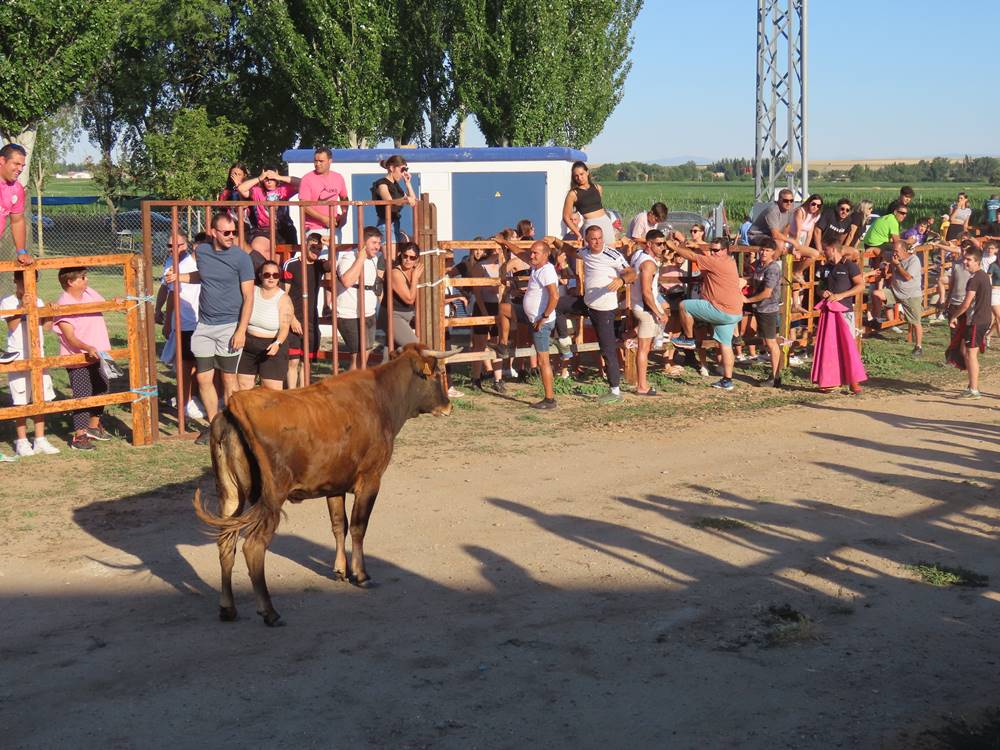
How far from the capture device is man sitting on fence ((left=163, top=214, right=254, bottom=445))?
10.9 meters

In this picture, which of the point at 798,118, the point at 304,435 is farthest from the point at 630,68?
the point at 304,435

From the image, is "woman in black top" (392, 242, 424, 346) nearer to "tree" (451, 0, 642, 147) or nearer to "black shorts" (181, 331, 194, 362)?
"black shorts" (181, 331, 194, 362)

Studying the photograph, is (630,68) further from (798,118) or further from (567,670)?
(567,670)

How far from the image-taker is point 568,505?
9.60 metres

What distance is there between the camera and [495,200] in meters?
21.9

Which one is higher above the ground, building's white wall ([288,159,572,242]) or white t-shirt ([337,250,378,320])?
building's white wall ([288,159,572,242])

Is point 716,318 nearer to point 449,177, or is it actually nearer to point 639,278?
point 639,278

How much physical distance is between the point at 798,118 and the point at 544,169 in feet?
51.3

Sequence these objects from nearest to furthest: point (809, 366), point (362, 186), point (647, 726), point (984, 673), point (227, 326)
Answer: point (647, 726)
point (984, 673)
point (227, 326)
point (809, 366)
point (362, 186)

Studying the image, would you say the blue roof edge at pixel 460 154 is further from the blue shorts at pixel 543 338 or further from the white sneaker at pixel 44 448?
the white sneaker at pixel 44 448

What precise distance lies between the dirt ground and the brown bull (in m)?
0.40

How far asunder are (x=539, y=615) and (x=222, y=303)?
206 inches

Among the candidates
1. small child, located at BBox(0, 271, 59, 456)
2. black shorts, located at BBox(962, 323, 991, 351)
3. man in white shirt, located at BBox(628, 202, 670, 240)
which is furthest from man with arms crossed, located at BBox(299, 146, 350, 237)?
black shorts, located at BBox(962, 323, 991, 351)

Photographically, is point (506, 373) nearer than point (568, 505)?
No
